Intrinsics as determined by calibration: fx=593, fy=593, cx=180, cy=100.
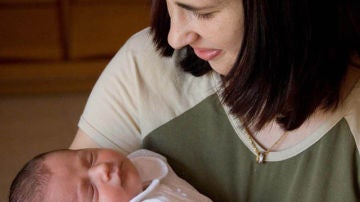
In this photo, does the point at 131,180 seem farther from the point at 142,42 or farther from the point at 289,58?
the point at 289,58

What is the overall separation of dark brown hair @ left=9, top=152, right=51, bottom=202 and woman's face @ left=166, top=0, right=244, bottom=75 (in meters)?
0.34

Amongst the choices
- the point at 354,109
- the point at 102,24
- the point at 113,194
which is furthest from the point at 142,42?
the point at 102,24

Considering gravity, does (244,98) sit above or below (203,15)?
below

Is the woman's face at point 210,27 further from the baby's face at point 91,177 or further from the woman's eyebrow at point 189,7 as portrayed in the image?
the baby's face at point 91,177

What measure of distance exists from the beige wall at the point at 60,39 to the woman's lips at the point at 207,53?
1.54 metres

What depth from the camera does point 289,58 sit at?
3.18ft

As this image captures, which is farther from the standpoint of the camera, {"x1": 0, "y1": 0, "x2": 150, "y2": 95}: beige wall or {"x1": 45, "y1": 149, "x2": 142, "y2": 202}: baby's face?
{"x1": 0, "y1": 0, "x2": 150, "y2": 95}: beige wall

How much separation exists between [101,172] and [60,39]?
159 centimetres

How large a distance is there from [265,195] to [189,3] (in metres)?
0.41

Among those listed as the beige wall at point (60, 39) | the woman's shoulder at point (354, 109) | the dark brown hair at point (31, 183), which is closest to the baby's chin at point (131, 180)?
the dark brown hair at point (31, 183)

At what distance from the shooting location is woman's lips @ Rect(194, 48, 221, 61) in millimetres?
1015

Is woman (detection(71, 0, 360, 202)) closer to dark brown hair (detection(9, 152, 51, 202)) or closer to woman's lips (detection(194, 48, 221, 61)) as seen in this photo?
woman's lips (detection(194, 48, 221, 61))

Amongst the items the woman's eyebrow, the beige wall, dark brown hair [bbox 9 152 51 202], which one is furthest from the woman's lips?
the beige wall

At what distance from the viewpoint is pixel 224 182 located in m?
1.15
